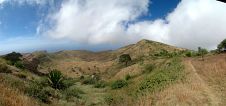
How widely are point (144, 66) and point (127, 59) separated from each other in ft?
66.7

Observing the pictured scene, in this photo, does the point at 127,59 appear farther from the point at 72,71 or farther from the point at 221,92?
the point at 221,92

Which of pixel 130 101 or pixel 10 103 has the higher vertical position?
pixel 10 103

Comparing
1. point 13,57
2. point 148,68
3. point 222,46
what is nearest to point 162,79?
point 148,68

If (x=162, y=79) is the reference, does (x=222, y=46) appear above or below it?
above

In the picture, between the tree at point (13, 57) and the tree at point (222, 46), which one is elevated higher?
the tree at point (222, 46)

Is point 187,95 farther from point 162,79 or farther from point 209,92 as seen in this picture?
point 162,79

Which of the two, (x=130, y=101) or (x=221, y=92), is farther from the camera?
(x=130, y=101)

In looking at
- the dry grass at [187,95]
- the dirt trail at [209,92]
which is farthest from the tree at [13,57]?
the dirt trail at [209,92]

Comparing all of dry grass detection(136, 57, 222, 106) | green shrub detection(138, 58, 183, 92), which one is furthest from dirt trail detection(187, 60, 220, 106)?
green shrub detection(138, 58, 183, 92)

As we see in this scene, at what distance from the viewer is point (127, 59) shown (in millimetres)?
62625

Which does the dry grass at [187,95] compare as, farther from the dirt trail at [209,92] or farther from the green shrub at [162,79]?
the green shrub at [162,79]

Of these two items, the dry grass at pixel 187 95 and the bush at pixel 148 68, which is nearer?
the dry grass at pixel 187 95

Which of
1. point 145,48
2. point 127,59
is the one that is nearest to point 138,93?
point 127,59

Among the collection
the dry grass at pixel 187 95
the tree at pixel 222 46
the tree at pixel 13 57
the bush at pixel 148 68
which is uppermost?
the tree at pixel 222 46
